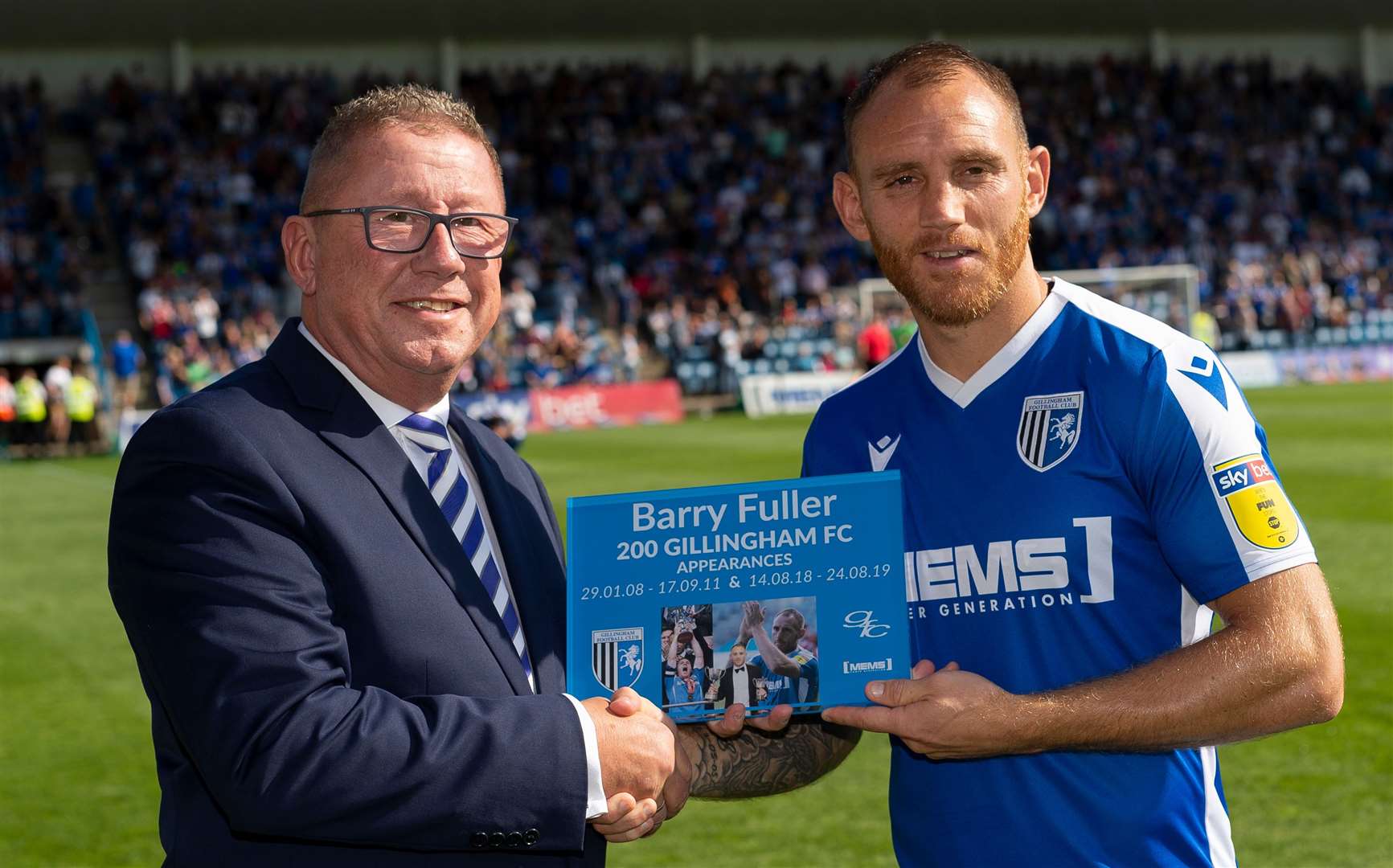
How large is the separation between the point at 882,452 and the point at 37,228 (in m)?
31.4

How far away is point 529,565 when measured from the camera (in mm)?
2797

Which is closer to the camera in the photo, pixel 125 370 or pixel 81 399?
pixel 81 399

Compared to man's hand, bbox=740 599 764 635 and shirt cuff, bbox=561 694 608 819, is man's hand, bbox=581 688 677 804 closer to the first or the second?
shirt cuff, bbox=561 694 608 819

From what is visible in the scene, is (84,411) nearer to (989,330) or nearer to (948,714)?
(989,330)

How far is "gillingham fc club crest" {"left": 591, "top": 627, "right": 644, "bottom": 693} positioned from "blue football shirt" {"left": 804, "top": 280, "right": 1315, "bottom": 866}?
0.55 meters

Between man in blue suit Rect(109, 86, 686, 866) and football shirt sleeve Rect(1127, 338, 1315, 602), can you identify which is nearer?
man in blue suit Rect(109, 86, 686, 866)

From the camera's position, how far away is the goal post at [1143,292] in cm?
2978

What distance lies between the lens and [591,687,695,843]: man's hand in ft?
7.97

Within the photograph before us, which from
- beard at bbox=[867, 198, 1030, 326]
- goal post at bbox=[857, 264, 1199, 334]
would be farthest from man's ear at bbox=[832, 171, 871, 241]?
goal post at bbox=[857, 264, 1199, 334]

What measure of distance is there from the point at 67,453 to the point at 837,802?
2312 cm

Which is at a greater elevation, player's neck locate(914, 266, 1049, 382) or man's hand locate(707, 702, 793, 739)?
player's neck locate(914, 266, 1049, 382)

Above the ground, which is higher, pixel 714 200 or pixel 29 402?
pixel 714 200

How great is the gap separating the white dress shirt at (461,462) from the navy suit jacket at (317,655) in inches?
1.2

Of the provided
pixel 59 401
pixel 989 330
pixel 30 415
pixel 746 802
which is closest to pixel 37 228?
pixel 59 401
